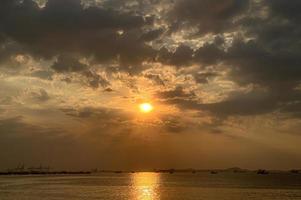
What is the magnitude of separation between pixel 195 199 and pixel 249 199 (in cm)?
1188

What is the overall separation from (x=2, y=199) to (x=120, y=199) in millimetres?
25209

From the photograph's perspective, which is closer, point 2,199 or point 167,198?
point 2,199

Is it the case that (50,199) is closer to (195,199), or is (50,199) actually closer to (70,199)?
(70,199)

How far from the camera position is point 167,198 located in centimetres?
9338

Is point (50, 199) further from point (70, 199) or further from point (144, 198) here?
point (144, 198)

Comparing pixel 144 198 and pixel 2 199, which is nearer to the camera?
pixel 2 199

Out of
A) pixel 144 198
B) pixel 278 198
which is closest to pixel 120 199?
pixel 144 198

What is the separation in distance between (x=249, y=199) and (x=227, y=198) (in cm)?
478

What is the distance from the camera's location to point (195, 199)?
9025 cm

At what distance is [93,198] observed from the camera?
94.3 m

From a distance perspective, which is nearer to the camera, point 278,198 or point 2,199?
point 2,199

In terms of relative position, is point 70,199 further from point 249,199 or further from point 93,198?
point 249,199

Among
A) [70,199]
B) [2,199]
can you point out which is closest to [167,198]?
[70,199]

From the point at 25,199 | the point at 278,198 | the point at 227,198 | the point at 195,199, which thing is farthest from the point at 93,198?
the point at 278,198
